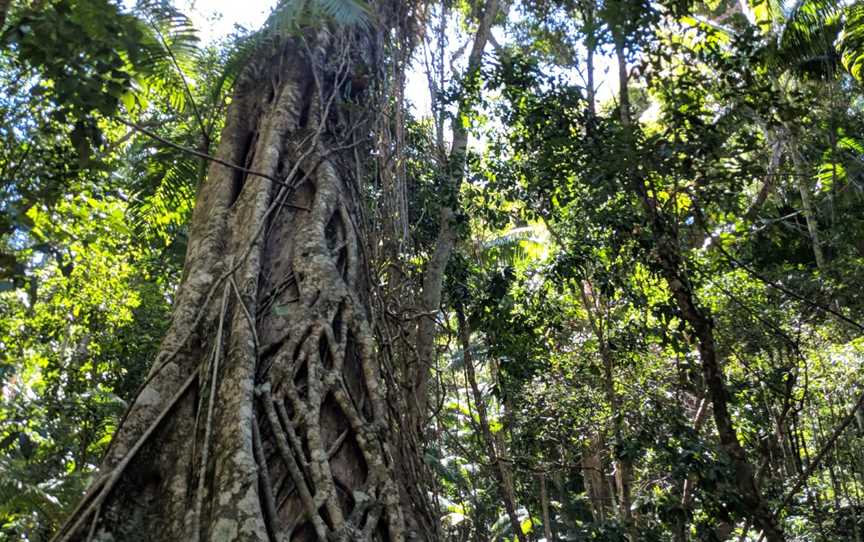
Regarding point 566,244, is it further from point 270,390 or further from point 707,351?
point 270,390

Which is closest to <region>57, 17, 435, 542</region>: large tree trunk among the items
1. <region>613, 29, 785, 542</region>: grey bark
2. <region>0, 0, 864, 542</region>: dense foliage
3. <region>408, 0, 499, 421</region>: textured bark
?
<region>0, 0, 864, 542</region>: dense foliage

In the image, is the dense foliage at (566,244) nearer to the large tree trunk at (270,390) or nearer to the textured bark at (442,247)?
the textured bark at (442,247)

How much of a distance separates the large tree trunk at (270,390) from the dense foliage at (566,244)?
0.62 metres

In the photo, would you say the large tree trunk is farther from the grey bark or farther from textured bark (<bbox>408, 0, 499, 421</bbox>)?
the grey bark

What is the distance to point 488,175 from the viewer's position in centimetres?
532

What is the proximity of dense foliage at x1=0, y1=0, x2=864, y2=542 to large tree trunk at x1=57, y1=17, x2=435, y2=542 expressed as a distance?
24.3 inches

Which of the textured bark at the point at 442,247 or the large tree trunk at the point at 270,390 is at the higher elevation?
the textured bark at the point at 442,247

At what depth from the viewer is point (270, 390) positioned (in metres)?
2.26

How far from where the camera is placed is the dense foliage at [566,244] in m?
3.22

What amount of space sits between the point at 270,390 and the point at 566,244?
3.63m

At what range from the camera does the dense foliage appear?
10.6 feet

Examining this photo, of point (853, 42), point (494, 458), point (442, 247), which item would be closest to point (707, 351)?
point (494, 458)

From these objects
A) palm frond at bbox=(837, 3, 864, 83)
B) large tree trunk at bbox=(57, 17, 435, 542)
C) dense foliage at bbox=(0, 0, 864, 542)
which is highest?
palm frond at bbox=(837, 3, 864, 83)

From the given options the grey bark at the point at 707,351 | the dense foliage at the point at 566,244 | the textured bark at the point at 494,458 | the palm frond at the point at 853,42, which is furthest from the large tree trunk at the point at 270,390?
the palm frond at the point at 853,42
